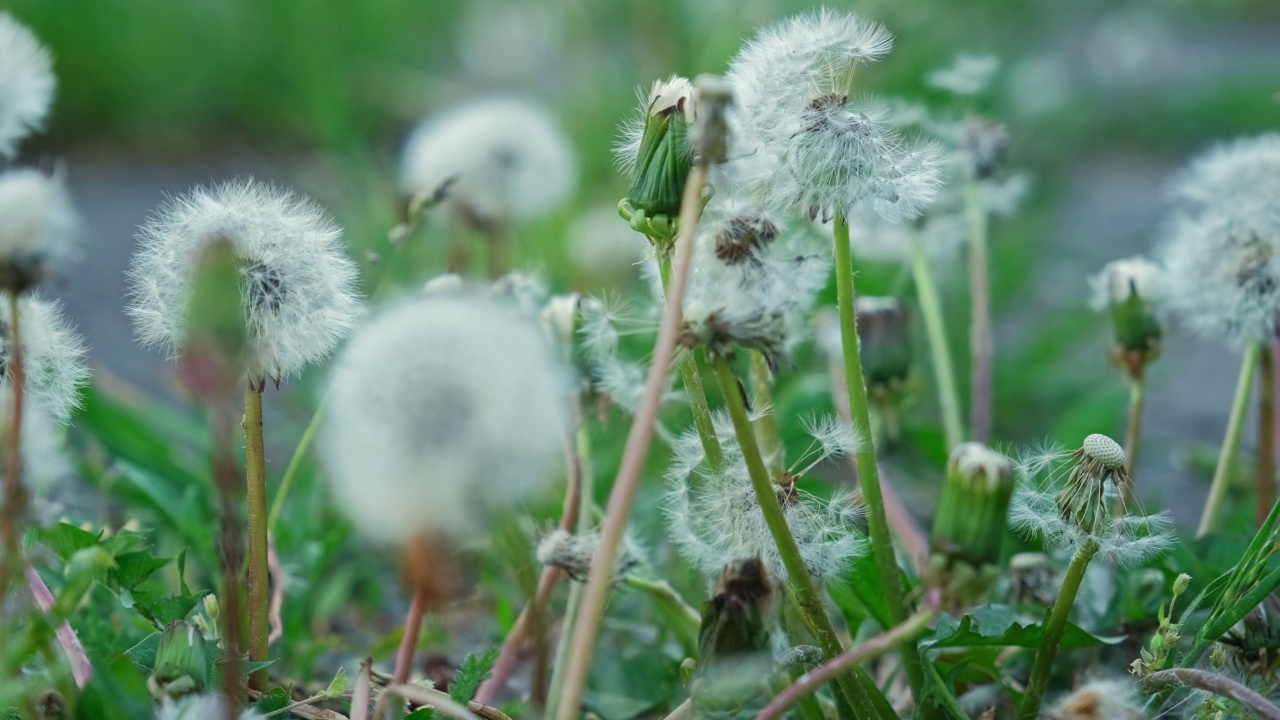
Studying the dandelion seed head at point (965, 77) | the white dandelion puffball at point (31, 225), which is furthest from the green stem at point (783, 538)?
the dandelion seed head at point (965, 77)

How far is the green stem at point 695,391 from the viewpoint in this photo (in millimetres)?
1004

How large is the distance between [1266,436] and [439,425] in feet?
3.64

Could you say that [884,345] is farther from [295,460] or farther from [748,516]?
[295,460]

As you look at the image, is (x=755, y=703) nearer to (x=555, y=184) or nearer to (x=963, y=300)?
(x=555, y=184)

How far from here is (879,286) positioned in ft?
8.23

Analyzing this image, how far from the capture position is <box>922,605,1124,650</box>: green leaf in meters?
1.03

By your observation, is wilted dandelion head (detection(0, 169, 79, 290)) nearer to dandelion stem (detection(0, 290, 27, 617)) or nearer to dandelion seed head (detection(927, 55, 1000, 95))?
dandelion stem (detection(0, 290, 27, 617))

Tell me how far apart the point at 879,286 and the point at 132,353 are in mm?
1864

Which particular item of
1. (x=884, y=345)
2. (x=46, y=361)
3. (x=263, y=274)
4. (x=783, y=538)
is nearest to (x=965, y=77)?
(x=884, y=345)

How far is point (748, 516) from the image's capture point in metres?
1.05

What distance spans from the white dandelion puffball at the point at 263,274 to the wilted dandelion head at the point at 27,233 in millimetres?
118

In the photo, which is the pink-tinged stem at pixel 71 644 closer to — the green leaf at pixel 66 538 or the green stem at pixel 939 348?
the green leaf at pixel 66 538

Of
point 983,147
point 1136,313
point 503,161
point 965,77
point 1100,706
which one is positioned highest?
point 503,161

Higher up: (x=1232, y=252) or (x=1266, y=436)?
(x=1232, y=252)
